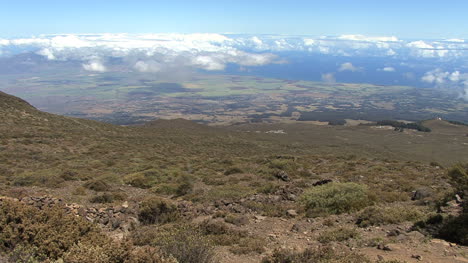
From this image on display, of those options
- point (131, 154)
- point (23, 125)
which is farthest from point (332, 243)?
point (23, 125)

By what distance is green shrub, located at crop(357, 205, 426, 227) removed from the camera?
27.0 ft

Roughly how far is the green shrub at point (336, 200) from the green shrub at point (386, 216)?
1099 millimetres

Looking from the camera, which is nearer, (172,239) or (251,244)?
(172,239)

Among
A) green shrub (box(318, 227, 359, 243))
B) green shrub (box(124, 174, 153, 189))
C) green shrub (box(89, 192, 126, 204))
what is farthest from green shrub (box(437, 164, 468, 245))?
green shrub (box(124, 174, 153, 189))

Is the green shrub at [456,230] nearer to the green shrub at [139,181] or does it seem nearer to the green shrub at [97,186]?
the green shrub at [139,181]

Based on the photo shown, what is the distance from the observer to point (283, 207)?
407 inches

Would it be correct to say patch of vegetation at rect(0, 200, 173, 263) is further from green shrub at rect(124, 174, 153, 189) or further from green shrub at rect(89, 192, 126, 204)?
green shrub at rect(124, 174, 153, 189)

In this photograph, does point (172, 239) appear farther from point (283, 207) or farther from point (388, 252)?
point (283, 207)

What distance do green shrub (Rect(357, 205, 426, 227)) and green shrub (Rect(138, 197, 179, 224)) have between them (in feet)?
18.4

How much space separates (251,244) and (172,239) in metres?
2.05

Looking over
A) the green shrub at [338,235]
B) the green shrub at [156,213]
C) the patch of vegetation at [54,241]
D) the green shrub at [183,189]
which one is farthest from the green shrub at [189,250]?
the green shrub at [183,189]

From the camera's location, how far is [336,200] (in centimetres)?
1016

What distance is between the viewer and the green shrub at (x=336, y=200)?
386 inches

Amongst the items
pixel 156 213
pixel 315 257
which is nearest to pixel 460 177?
pixel 315 257
